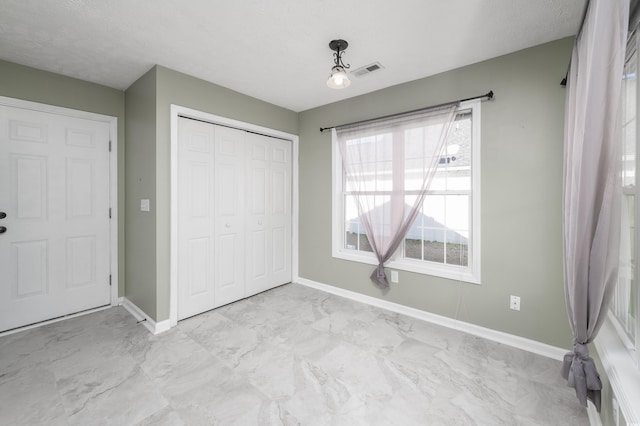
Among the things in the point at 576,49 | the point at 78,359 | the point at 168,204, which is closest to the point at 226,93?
the point at 168,204

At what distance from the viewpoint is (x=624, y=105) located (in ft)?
4.85

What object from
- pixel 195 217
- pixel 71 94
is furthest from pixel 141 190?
pixel 71 94

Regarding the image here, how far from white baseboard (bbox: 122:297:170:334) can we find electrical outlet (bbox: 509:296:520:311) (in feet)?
10.6

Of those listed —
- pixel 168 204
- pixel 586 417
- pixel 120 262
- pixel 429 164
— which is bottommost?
pixel 586 417

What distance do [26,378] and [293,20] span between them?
3.22 meters

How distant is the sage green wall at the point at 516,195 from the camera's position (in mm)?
2281

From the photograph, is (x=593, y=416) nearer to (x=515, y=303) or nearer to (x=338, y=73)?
(x=515, y=303)

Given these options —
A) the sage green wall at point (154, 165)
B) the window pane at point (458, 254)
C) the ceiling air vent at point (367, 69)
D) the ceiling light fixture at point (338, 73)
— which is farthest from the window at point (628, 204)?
the sage green wall at point (154, 165)

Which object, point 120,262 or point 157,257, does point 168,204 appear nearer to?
point 157,257

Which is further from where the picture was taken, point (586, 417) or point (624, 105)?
point (586, 417)

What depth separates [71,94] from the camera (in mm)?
2934

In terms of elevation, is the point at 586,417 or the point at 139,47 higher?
the point at 139,47

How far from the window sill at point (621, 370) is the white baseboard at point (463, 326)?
2.59 feet

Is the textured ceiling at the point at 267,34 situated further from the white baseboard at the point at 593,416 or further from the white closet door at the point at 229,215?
the white baseboard at the point at 593,416
